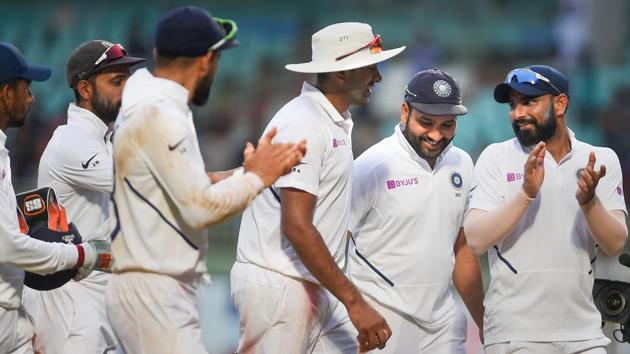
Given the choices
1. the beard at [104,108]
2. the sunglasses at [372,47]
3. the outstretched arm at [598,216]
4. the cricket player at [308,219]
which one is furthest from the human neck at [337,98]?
the beard at [104,108]

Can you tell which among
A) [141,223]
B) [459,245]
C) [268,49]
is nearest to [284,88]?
[268,49]

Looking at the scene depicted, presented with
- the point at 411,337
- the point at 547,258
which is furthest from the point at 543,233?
the point at 411,337

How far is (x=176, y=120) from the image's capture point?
5012 mm

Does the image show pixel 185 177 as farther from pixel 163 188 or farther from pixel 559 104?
pixel 559 104

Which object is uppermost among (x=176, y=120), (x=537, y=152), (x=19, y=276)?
(x=176, y=120)

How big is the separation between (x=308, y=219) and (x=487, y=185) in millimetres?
1210

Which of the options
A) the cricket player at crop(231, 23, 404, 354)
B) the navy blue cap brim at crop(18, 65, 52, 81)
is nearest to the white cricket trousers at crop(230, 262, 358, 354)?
the cricket player at crop(231, 23, 404, 354)

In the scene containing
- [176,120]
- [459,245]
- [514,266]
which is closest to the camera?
[176,120]

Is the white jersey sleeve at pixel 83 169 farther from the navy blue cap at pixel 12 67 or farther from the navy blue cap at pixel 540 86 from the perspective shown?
the navy blue cap at pixel 540 86

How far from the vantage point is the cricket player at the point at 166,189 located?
16.4 ft

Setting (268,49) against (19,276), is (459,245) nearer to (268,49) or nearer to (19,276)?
(19,276)

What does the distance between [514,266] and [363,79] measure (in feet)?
4.18

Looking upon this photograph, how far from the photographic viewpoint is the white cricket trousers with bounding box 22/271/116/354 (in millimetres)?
6840

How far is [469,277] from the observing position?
721 centimetres
